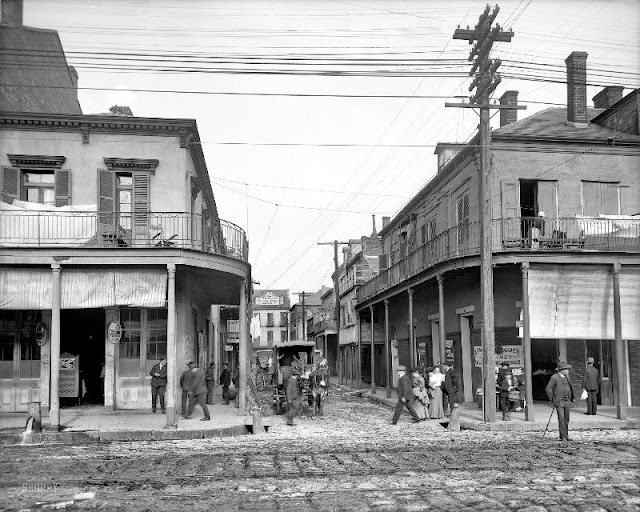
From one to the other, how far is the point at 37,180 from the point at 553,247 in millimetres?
15474

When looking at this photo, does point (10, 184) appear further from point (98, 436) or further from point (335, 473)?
point (335, 473)

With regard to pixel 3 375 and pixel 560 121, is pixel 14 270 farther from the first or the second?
pixel 560 121

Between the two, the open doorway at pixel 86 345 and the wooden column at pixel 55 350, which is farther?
the open doorway at pixel 86 345

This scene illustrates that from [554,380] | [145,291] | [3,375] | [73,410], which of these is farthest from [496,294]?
[3,375]

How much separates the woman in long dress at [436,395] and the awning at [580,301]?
9.51ft

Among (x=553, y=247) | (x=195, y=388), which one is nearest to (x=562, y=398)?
(x=553, y=247)

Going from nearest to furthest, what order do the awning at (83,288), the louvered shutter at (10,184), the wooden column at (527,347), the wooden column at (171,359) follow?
the wooden column at (171,359) → the awning at (83,288) → the wooden column at (527,347) → the louvered shutter at (10,184)

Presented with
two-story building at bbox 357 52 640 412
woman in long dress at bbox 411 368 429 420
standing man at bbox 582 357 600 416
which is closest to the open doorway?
woman in long dress at bbox 411 368 429 420

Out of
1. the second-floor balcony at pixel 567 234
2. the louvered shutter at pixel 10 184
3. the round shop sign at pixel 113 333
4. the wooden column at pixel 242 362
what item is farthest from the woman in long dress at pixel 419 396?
the louvered shutter at pixel 10 184

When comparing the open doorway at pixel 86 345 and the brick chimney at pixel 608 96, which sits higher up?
the brick chimney at pixel 608 96

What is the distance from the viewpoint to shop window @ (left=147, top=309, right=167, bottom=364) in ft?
66.2

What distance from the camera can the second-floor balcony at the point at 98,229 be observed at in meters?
18.2

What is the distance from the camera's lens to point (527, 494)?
29.9ft

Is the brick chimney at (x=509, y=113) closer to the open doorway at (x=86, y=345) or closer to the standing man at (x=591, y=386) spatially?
the standing man at (x=591, y=386)
